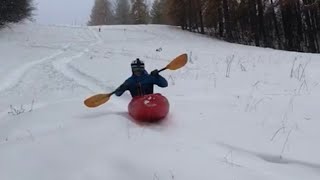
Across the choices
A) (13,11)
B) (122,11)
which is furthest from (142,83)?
(122,11)

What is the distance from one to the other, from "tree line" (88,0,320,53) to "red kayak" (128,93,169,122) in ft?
90.9

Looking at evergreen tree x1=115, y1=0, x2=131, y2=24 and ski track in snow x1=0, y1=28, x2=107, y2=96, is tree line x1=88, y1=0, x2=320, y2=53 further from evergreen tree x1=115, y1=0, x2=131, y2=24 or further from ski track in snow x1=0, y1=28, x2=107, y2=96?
evergreen tree x1=115, y1=0, x2=131, y2=24

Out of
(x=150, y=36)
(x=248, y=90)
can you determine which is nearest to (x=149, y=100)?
(x=248, y=90)

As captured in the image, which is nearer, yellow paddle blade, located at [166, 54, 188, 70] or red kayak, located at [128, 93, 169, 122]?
red kayak, located at [128, 93, 169, 122]

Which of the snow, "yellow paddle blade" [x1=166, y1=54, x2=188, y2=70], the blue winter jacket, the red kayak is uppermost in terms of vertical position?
"yellow paddle blade" [x1=166, y1=54, x2=188, y2=70]

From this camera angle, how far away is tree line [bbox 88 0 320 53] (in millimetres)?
34375

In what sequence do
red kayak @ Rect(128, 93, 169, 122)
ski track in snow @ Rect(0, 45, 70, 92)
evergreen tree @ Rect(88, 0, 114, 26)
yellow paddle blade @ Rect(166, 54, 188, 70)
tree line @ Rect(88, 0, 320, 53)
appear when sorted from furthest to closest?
evergreen tree @ Rect(88, 0, 114, 26)
tree line @ Rect(88, 0, 320, 53)
ski track in snow @ Rect(0, 45, 70, 92)
yellow paddle blade @ Rect(166, 54, 188, 70)
red kayak @ Rect(128, 93, 169, 122)

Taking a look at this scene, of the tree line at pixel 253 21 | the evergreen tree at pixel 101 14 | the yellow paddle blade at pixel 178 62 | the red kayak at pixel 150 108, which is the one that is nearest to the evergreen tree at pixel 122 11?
the evergreen tree at pixel 101 14

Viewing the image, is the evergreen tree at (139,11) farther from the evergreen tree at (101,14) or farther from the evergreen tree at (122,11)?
the evergreen tree at (101,14)

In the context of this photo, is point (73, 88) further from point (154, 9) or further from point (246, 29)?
point (154, 9)

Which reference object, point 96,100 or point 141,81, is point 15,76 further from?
point 141,81

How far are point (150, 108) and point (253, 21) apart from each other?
3082 centimetres

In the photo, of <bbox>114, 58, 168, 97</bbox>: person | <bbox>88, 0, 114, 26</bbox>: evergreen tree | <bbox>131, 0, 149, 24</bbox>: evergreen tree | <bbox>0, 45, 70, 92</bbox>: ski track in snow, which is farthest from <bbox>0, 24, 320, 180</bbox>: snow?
<bbox>88, 0, 114, 26</bbox>: evergreen tree

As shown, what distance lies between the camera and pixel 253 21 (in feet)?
117
